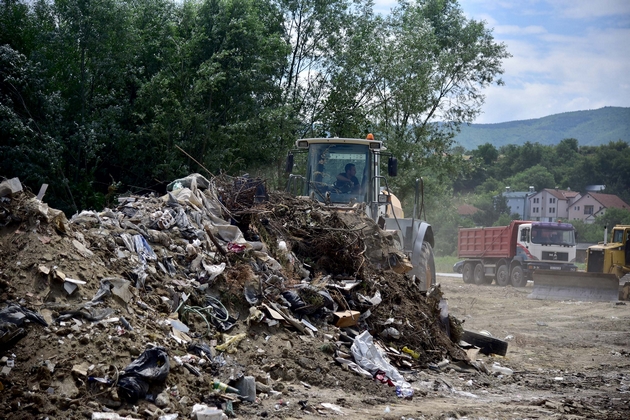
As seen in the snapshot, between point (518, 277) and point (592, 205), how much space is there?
167 ft

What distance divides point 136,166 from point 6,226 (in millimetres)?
10538

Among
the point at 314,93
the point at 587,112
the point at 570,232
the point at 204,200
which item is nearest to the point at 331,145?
the point at 204,200

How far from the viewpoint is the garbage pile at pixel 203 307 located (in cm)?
505

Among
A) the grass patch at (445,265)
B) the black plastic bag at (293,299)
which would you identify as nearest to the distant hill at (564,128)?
the grass patch at (445,265)

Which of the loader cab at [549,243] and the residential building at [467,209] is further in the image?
the residential building at [467,209]

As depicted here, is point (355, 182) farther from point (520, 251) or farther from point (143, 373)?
point (520, 251)

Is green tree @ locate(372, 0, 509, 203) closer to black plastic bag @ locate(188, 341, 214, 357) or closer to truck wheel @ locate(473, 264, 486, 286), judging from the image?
truck wheel @ locate(473, 264, 486, 286)

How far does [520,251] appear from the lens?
24812 mm

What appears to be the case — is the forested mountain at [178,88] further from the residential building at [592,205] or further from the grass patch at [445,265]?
the residential building at [592,205]

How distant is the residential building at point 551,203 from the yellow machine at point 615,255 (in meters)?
52.0

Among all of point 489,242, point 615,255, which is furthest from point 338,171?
point 489,242

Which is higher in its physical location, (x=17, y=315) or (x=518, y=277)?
(x=17, y=315)

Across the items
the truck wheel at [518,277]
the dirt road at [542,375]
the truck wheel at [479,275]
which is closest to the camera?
the dirt road at [542,375]

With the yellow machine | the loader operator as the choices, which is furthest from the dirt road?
the yellow machine
